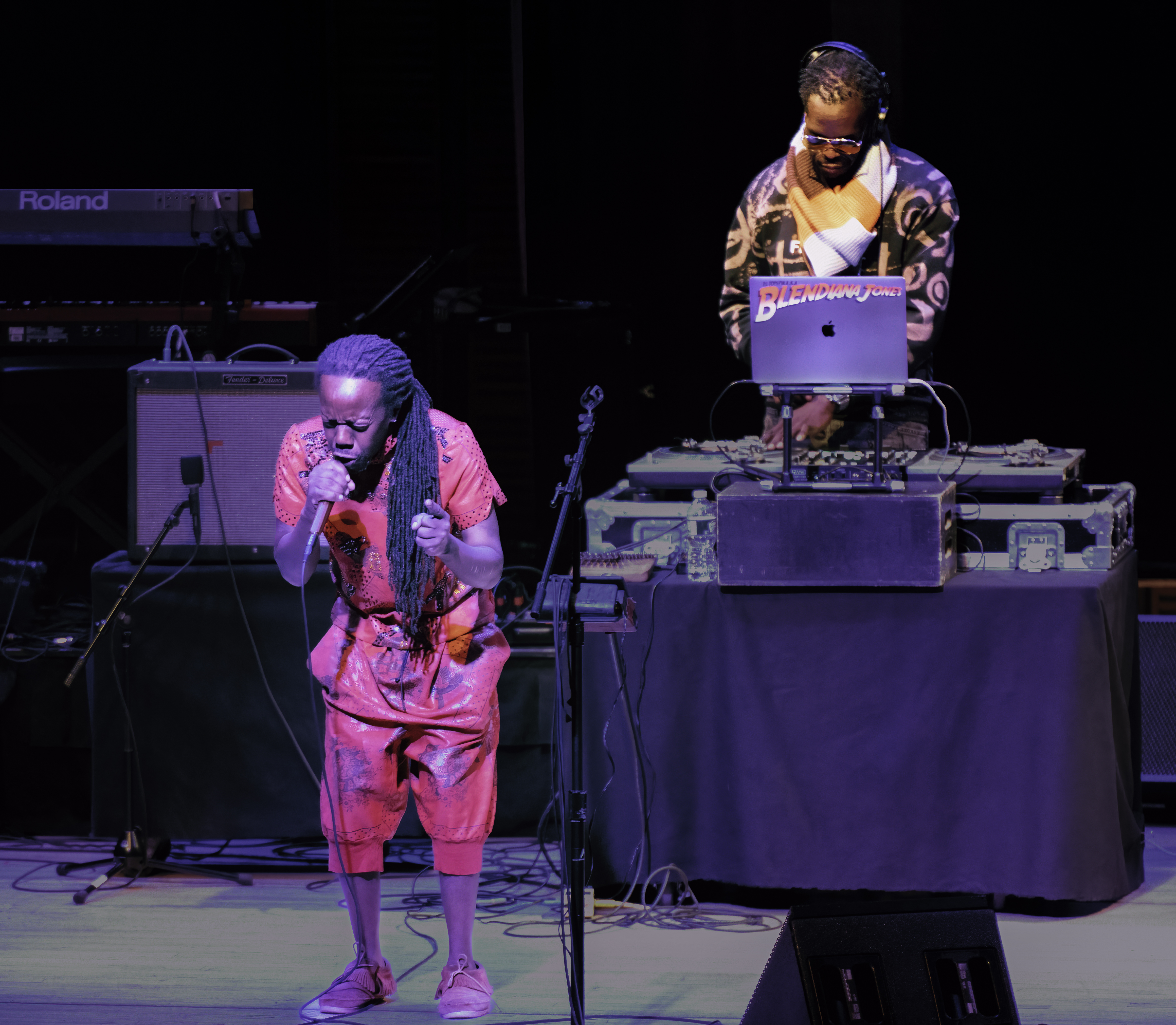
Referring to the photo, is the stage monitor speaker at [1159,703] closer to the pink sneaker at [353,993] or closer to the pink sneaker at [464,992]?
the pink sneaker at [464,992]

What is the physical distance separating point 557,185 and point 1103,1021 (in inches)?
148

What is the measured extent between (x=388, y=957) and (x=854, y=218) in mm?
2193

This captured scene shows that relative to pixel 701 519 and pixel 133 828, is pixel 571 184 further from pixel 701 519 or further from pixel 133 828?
pixel 133 828

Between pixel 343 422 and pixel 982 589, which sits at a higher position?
pixel 343 422

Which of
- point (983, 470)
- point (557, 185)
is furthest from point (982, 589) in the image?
point (557, 185)

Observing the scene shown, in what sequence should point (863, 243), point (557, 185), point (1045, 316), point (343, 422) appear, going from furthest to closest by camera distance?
1. point (557, 185)
2. point (1045, 316)
3. point (863, 243)
4. point (343, 422)

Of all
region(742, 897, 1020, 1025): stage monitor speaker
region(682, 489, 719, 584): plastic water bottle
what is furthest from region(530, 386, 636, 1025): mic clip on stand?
region(682, 489, 719, 584): plastic water bottle

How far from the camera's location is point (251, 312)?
511 cm

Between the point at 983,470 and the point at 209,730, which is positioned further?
the point at 209,730

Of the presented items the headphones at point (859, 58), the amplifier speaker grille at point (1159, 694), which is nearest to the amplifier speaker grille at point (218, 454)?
the headphones at point (859, 58)

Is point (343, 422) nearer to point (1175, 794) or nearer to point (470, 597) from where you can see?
point (470, 597)

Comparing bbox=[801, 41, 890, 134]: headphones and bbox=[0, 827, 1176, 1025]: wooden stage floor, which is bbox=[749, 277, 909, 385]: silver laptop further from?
bbox=[0, 827, 1176, 1025]: wooden stage floor

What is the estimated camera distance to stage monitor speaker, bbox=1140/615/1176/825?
191 inches

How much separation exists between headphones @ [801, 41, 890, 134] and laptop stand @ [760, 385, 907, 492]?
77cm
